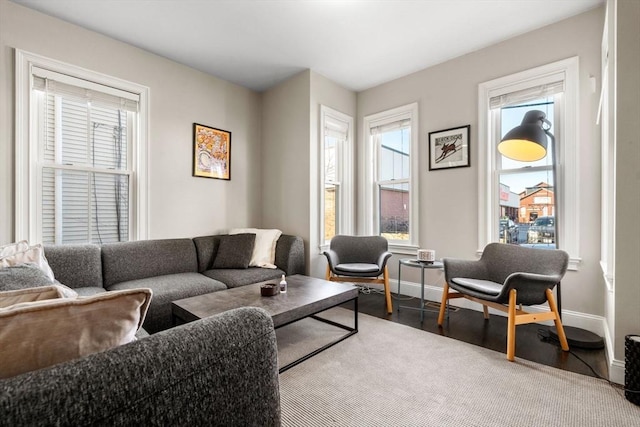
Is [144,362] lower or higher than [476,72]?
lower

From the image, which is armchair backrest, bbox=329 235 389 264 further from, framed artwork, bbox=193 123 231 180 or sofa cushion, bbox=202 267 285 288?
framed artwork, bbox=193 123 231 180

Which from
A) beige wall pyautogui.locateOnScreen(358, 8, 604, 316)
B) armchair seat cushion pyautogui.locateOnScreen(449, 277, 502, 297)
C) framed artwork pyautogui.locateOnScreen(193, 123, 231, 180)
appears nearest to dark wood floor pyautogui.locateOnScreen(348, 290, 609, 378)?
armchair seat cushion pyautogui.locateOnScreen(449, 277, 502, 297)

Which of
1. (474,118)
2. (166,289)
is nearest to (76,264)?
(166,289)

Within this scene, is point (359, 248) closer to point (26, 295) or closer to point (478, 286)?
point (478, 286)

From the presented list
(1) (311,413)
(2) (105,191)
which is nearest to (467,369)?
(1) (311,413)

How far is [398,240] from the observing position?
382 centimetres

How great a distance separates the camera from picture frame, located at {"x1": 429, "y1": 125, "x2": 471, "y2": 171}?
319 cm

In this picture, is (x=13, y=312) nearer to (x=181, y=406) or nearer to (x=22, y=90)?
(x=181, y=406)

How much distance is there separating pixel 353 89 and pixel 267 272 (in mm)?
2817

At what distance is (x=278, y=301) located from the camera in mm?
2088

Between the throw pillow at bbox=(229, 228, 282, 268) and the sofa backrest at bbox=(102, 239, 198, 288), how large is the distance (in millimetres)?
648

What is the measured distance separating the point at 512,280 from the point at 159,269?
3.11 meters

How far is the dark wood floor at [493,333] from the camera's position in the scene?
2.02 meters

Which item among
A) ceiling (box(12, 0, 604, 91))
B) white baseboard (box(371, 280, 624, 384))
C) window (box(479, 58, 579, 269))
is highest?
ceiling (box(12, 0, 604, 91))
